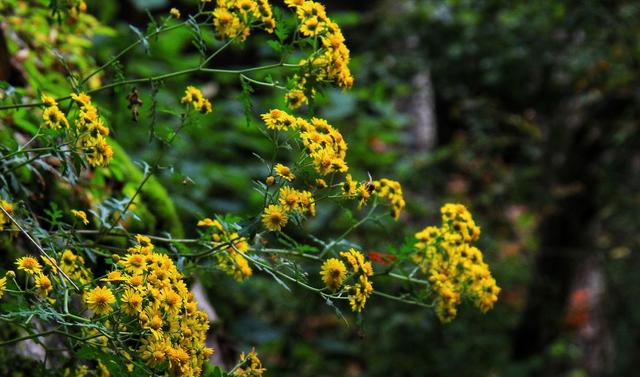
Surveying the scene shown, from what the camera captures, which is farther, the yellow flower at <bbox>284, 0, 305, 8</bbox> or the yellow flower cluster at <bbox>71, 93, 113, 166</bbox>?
the yellow flower at <bbox>284, 0, 305, 8</bbox>

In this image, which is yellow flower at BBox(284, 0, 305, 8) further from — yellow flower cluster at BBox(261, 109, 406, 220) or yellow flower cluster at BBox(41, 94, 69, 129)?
yellow flower cluster at BBox(41, 94, 69, 129)

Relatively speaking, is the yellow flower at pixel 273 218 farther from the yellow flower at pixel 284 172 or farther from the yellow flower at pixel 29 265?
the yellow flower at pixel 29 265

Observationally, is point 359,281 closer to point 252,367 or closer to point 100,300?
point 252,367

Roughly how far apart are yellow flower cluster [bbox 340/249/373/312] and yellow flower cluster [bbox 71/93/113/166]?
585 millimetres

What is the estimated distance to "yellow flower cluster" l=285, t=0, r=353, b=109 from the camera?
202cm

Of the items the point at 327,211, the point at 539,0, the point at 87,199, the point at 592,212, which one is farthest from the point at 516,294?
the point at 87,199

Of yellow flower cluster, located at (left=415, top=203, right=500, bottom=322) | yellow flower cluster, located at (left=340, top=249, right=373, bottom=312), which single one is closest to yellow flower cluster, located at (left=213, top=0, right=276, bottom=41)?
yellow flower cluster, located at (left=340, top=249, right=373, bottom=312)

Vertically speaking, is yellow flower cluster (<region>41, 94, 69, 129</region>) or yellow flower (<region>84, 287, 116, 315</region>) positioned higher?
yellow flower cluster (<region>41, 94, 69, 129</region>)

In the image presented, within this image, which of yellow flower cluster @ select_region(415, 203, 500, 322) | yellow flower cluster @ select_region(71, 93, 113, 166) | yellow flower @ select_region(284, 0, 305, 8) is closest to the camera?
yellow flower cluster @ select_region(71, 93, 113, 166)

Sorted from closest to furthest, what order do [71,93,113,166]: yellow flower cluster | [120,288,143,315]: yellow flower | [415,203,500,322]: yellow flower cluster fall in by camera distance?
[120,288,143,315]: yellow flower < [71,93,113,166]: yellow flower cluster < [415,203,500,322]: yellow flower cluster

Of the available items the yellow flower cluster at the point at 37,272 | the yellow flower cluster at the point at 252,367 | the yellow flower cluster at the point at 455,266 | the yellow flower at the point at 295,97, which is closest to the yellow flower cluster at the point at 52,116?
the yellow flower cluster at the point at 37,272

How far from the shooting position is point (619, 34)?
17.0 ft

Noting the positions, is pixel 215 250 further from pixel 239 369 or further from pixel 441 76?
pixel 441 76

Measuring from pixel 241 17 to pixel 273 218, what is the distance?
1.83 ft
